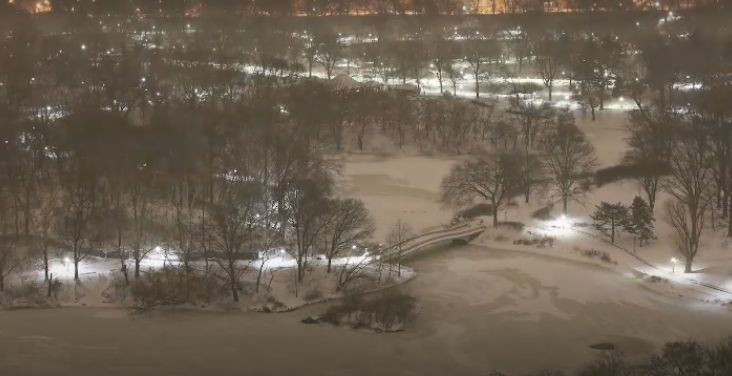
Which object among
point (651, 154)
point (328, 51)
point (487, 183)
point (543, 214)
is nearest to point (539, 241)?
point (543, 214)

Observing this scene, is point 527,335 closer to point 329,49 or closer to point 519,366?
point 519,366

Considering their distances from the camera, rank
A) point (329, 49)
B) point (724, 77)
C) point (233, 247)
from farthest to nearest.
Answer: point (329, 49) < point (724, 77) < point (233, 247)

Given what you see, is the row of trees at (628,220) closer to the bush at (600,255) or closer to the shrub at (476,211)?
the bush at (600,255)

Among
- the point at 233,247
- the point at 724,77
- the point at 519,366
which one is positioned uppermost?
the point at 724,77

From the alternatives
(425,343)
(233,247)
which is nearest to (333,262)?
(233,247)

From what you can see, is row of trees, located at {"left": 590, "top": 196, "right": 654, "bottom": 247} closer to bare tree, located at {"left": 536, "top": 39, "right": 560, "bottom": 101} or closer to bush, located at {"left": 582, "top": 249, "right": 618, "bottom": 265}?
bush, located at {"left": 582, "top": 249, "right": 618, "bottom": 265}

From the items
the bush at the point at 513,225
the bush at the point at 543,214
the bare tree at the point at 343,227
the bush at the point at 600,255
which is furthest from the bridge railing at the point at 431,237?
the bush at the point at 600,255

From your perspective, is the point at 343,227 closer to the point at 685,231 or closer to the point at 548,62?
the point at 685,231
